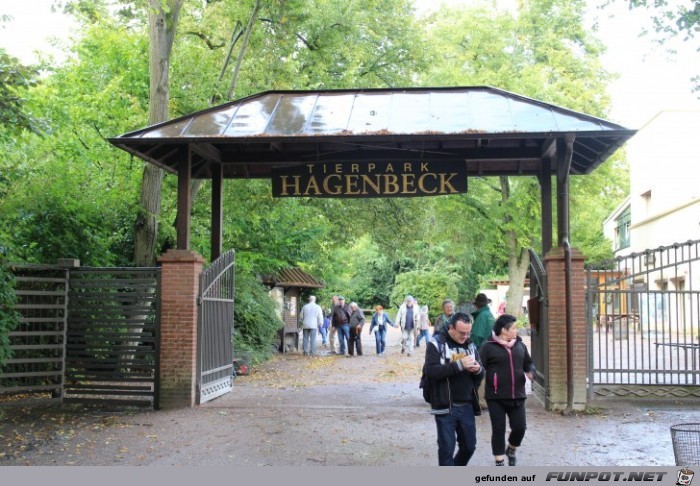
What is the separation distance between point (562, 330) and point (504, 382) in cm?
445

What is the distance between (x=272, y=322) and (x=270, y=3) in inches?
355

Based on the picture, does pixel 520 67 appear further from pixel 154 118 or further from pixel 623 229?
pixel 154 118

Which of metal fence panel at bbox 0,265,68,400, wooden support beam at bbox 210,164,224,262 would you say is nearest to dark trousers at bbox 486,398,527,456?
wooden support beam at bbox 210,164,224,262

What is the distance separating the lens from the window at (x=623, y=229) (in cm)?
4672

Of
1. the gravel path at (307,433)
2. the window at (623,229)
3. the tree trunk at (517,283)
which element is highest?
the window at (623,229)

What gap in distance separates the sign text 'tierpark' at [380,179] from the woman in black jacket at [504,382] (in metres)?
5.09

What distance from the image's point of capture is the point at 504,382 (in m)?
7.04

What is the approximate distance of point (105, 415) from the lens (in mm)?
11039

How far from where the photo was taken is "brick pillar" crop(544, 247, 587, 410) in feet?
36.1

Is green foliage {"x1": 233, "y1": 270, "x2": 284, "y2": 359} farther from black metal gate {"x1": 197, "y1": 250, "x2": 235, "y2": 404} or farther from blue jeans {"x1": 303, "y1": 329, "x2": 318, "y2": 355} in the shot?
black metal gate {"x1": 197, "y1": 250, "x2": 235, "y2": 404}

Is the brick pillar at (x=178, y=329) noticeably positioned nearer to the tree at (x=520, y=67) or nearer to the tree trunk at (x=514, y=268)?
the tree at (x=520, y=67)

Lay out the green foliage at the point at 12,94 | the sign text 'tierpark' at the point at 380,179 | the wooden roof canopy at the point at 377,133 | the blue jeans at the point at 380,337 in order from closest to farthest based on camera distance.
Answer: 1. the green foliage at the point at 12,94
2. the wooden roof canopy at the point at 377,133
3. the sign text 'tierpark' at the point at 380,179
4. the blue jeans at the point at 380,337

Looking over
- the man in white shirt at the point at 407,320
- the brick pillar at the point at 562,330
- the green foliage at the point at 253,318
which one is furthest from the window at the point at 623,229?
the brick pillar at the point at 562,330

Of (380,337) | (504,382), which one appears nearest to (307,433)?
(504,382)
